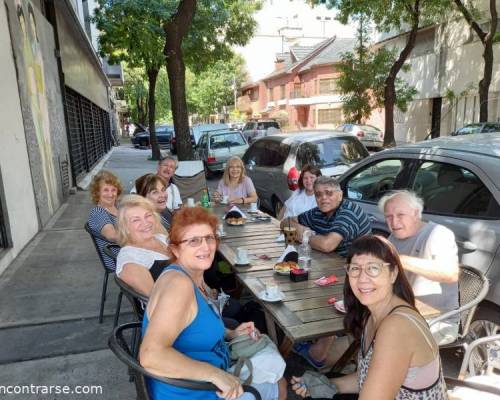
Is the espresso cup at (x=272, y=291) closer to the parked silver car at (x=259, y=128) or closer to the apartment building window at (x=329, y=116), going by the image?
the parked silver car at (x=259, y=128)

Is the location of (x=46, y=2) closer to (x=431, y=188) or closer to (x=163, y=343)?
(x=431, y=188)

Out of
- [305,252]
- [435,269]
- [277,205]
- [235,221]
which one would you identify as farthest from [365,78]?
[435,269]

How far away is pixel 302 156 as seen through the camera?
6.29 meters

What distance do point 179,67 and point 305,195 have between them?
4.31m

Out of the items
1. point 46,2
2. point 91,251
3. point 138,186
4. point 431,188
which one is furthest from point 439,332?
point 46,2

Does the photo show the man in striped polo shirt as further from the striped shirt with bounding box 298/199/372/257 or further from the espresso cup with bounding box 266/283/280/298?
the espresso cup with bounding box 266/283/280/298

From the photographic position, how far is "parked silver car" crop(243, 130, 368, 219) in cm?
627

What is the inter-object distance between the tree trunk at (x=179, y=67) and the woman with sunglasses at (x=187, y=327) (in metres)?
6.15

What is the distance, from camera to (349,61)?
16.7 meters

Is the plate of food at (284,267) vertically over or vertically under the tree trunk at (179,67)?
under

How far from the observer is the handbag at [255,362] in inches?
74.7

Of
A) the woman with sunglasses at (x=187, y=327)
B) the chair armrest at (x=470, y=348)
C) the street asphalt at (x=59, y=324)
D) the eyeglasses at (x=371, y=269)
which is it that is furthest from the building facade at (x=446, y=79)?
the woman with sunglasses at (x=187, y=327)

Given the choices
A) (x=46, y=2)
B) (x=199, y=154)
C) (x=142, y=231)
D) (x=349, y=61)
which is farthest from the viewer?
(x=349, y=61)

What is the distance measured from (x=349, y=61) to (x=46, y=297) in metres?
15.6
